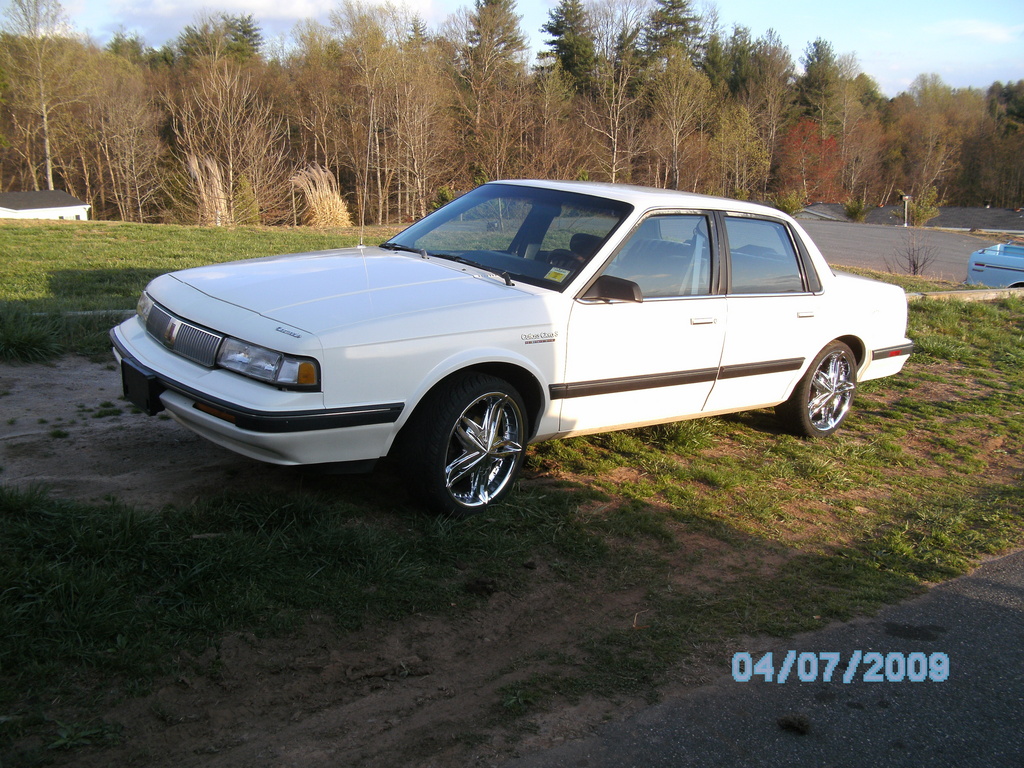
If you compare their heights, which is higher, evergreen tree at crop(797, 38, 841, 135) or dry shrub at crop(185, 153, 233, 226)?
evergreen tree at crop(797, 38, 841, 135)

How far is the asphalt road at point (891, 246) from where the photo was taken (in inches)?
890

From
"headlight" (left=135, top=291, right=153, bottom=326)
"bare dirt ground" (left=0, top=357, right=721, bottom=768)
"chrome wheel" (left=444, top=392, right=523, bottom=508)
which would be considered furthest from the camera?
"headlight" (left=135, top=291, right=153, bottom=326)

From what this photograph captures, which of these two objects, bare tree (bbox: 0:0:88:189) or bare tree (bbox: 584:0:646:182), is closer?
bare tree (bbox: 584:0:646:182)

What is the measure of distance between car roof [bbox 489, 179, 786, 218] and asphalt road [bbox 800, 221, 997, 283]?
12810mm

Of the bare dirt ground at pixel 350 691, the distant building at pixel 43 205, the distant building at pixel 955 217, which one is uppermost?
the distant building at pixel 43 205

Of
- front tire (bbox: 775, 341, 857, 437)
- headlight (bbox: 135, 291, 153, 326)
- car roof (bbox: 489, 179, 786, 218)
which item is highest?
car roof (bbox: 489, 179, 786, 218)

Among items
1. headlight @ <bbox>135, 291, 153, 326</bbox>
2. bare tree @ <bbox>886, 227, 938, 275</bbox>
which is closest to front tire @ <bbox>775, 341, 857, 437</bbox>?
headlight @ <bbox>135, 291, 153, 326</bbox>

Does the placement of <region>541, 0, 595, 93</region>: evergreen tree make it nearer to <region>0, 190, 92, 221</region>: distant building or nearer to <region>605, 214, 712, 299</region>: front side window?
<region>0, 190, 92, 221</region>: distant building

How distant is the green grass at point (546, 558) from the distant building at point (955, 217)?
43475 mm

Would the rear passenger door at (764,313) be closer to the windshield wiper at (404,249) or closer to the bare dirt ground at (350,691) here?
the windshield wiper at (404,249)

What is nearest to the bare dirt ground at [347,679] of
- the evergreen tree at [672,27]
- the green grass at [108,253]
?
the green grass at [108,253]

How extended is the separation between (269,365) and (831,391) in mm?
4322

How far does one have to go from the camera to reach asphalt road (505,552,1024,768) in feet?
8.86
